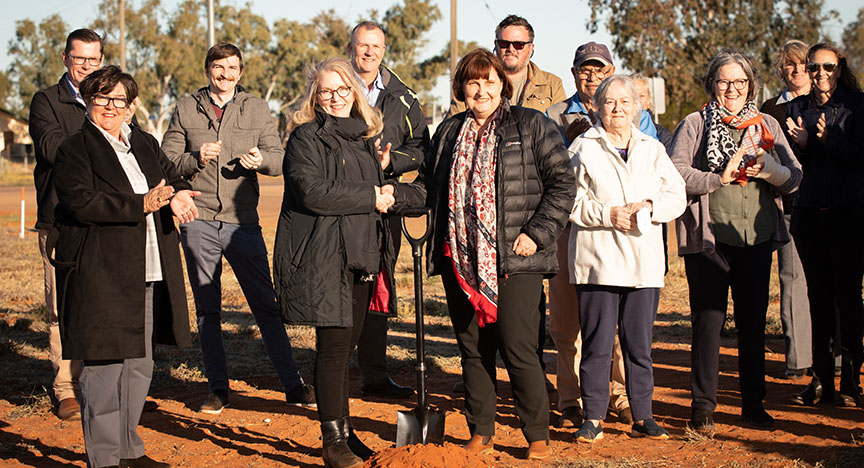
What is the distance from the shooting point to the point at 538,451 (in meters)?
4.83

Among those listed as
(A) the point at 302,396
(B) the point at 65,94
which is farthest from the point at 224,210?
(A) the point at 302,396

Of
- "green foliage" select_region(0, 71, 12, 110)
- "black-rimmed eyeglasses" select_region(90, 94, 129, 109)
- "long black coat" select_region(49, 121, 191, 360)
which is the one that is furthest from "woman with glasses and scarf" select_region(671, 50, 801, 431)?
"green foliage" select_region(0, 71, 12, 110)

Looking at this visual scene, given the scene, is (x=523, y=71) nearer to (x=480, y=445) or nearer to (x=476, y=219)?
(x=476, y=219)

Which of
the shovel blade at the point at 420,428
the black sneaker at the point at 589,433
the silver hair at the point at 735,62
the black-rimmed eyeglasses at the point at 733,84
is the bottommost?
the black sneaker at the point at 589,433

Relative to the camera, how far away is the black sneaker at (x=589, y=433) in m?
5.09

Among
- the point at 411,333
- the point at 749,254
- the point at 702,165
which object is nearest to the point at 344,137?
the point at 702,165

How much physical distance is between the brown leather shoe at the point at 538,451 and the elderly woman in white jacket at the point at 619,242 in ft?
1.09

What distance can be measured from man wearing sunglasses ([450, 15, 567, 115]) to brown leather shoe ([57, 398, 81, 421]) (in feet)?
10.6

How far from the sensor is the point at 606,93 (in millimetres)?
5027

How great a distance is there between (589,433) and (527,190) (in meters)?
1.47

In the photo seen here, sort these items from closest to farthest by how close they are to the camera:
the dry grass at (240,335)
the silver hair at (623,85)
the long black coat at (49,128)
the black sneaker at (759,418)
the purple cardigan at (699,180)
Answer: the silver hair at (623,85) < the purple cardigan at (699,180) < the black sneaker at (759,418) < the long black coat at (49,128) < the dry grass at (240,335)

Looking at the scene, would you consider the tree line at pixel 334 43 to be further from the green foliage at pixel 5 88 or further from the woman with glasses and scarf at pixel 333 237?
the woman with glasses and scarf at pixel 333 237

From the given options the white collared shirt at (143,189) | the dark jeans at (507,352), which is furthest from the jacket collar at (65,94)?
the dark jeans at (507,352)

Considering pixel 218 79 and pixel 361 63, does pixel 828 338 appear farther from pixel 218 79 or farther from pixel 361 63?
pixel 218 79
